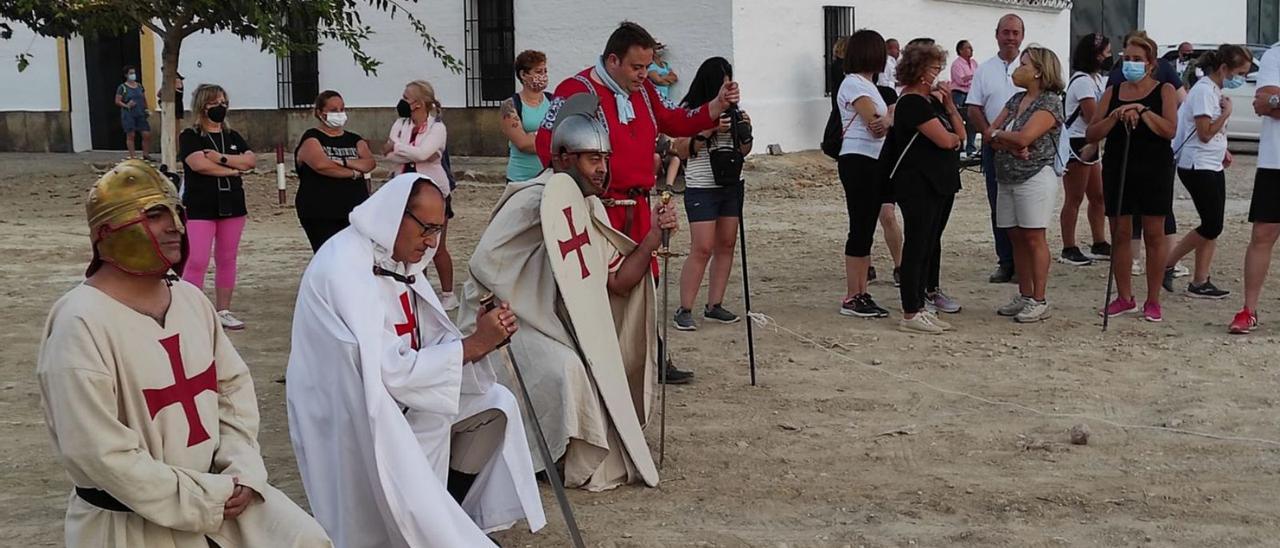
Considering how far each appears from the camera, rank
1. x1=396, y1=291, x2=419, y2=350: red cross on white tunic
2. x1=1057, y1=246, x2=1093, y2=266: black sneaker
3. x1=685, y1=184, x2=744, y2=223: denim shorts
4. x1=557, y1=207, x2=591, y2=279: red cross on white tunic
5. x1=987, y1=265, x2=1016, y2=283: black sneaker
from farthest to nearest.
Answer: x1=1057, y1=246, x2=1093, y2=266: black sneaker, x1=987, y1=265, x2=1016, y2=283: black sneaker, x1=685, y1=184, x2=744, y2=223: denim shorts, x1=557, y1=207, x2=591, y2=279: red cross on white tunic, x1=396, y1=291, x2=419, y2=350: red cross on white tunic

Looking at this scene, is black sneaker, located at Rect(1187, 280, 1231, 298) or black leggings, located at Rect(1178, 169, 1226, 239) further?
black sneaker, located at Rect(1187, 280, 1231, 298)

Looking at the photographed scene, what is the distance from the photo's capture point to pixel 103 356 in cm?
338

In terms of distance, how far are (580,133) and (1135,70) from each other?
4.56m

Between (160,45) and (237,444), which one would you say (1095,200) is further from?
(160,45)

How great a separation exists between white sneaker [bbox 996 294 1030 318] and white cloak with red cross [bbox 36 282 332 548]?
647cm

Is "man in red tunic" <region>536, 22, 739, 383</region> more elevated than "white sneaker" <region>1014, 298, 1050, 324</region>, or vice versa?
"man in red tunic" <region>536, 22, 739, 383</region>

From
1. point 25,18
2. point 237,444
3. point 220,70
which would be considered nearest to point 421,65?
point 220,70

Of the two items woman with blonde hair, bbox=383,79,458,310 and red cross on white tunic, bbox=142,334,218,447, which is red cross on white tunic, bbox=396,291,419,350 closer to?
red cross on white tunic, bbox=142,334,218,447

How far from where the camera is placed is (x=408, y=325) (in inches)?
186

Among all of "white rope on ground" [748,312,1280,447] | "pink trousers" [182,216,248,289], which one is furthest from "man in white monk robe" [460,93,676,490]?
"pink trousers" [182,216,248,289]

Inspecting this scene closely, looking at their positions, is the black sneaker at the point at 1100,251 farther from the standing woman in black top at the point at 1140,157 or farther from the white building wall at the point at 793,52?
the white building wall at the point at 793,52

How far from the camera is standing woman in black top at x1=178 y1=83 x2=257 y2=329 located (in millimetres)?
8992

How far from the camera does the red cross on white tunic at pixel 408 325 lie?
15.4ft

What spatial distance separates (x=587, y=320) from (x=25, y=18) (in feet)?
36.7
